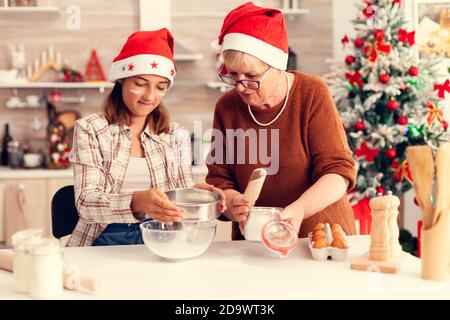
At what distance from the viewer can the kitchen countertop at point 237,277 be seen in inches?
66.4

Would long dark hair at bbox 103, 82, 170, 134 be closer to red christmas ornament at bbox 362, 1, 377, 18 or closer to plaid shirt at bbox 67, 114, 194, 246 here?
plaid shirt at bbox 67, 114, 194, 246

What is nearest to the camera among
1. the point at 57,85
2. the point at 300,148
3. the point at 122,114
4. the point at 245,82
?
the point at 245,82

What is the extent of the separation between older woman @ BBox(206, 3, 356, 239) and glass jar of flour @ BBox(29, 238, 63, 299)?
703 mm

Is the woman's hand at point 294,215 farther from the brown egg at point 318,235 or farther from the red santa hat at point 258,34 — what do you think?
Result: the red santa hat at point 258,34

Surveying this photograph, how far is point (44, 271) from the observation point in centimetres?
165

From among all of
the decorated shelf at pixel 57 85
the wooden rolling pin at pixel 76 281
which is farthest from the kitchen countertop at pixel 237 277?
the decorated shelf at pixel 57 85

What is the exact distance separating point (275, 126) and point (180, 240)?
2.02 feet

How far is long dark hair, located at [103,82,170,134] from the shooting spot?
8.09ft

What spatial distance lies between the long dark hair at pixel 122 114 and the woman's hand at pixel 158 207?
0.51 meters

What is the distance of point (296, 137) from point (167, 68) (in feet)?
1.74

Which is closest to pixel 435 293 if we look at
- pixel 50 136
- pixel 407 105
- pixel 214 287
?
pixel 214 287

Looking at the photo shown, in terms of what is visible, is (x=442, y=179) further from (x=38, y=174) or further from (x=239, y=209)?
(x=38, y=174)

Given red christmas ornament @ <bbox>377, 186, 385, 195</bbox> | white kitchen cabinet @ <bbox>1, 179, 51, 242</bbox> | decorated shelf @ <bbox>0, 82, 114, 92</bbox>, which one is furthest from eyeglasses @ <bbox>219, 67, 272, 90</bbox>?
decorated shelf @ <bbox>0, 82, 114, 92</bbox>

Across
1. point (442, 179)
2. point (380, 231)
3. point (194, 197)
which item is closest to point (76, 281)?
point (194, 197)
